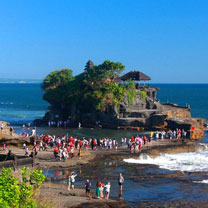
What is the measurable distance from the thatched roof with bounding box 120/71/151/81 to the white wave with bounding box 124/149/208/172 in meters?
28.7

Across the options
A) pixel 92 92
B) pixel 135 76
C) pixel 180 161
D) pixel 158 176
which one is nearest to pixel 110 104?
pixel 92 92

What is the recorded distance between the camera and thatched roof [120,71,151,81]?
67.4 m

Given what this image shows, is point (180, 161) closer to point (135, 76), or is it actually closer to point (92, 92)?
point (92, 92)

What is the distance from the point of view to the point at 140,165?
3425cm

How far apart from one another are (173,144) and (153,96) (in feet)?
83.5

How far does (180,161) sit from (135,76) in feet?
109

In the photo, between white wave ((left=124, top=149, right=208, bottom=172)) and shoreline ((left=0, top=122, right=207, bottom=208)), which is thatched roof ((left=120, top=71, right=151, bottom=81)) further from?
white wave ((left=124, top=149, right=208, bottom=172))

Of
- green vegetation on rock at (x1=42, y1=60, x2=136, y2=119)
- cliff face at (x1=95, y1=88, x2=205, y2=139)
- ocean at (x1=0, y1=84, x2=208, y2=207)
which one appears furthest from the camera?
green vegetation on rock at (x1=42, y1=60, x2=136, y2=119)

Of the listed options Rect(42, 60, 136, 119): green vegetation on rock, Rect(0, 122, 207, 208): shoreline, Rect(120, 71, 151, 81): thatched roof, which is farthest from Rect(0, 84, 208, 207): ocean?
Rect(120, 71, 151, 81): thatched roof

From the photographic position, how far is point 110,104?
60594 millimetres

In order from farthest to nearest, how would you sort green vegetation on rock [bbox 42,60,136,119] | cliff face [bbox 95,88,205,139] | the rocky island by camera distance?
green vegetation on rock [bbox 42,60,136,119] → the rocky island → cliff face [bbox 95,88,205,139]

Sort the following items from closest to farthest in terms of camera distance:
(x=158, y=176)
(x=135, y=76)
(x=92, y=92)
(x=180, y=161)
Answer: (x=158, y=176) → (x=180, y=161) → (x=92, y=92) → (x=135, y=76)

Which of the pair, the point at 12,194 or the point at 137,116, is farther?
the point at 137,116

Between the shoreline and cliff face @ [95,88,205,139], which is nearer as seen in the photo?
the shoreline
